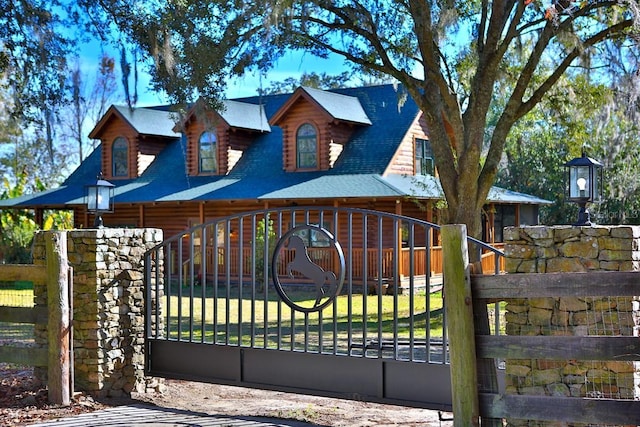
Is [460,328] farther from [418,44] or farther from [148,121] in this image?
[148,121]

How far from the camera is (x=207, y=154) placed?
2558 centimetres

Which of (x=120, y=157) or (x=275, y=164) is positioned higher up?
(x=120, y=157)

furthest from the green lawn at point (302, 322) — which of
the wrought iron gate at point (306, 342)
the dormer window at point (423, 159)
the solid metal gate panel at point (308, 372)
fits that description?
the dormer window at point (423, 159)

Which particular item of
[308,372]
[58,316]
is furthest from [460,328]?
[58,316]

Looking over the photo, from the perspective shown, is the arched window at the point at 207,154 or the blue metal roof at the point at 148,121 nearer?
the arched window at the point at 207,154

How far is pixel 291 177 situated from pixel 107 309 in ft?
49.3

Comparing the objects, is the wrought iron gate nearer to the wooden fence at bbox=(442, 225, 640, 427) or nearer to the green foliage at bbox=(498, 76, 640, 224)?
the wooden fence at bbox=(442, 225, 640, 427)

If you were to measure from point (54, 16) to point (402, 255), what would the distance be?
38.5 feet

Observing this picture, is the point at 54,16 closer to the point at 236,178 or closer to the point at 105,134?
the point at 236,178

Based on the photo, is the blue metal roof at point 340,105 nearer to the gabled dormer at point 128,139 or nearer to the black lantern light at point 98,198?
the gabled dormer at point 128,139

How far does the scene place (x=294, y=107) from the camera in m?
23.2

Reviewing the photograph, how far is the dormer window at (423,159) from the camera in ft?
77.2

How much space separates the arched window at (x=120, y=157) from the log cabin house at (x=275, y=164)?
0.03 m

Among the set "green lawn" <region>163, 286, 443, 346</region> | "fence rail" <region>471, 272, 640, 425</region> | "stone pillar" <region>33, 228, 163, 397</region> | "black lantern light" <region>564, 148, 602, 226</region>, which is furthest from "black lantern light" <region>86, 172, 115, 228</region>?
"fence rail" <region>471, 272, 640, 425</region>
